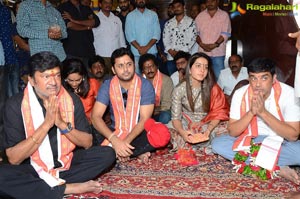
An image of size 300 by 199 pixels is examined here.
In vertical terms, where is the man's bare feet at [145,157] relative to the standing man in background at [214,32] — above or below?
below

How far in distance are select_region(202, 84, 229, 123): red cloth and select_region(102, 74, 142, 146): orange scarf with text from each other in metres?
0.76

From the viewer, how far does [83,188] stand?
2.98 metres

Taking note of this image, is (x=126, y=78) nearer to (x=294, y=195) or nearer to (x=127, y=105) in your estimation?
(x=127, y=105)

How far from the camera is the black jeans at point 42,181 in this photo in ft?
8.93

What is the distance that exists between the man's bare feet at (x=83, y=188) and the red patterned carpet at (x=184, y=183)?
4 cm

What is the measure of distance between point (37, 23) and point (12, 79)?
0.82 m

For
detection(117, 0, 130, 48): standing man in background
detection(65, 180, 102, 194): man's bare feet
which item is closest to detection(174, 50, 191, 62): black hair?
detection(117, 0, 130, 48): standing man in background

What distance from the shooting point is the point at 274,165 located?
3.21 metres

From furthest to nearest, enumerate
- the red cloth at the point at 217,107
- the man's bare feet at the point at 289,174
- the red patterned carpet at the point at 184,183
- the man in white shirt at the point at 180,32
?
the man in white shirt at the point at 180,32 < the red cloth at the point at 217,107 < the man's bare feet at the point at 289,174 < the red patterned carpet at the point at 184,183

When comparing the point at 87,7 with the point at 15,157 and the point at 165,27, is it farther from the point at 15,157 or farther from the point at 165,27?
the point at 15,157

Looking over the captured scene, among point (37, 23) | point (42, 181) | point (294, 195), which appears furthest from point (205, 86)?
point (37, 23)

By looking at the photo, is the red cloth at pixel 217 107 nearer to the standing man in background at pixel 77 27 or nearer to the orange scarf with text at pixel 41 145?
the orange scarf with text at pixel 41 145

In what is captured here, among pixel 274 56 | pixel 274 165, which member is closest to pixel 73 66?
pixel 274 165
